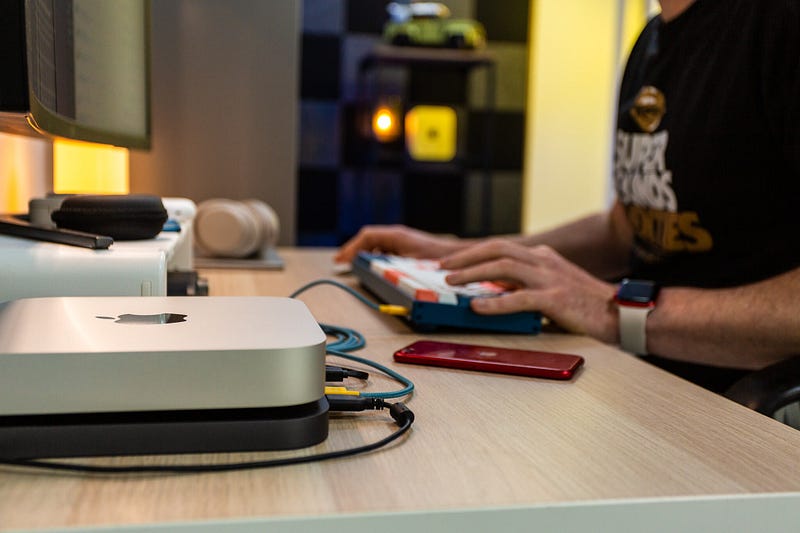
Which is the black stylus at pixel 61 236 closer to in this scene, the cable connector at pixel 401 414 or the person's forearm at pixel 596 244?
the cable connector at pixel 401 414

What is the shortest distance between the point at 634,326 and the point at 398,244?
1.45 ft

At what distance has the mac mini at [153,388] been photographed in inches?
14.9

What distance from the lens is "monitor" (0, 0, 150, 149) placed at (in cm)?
48

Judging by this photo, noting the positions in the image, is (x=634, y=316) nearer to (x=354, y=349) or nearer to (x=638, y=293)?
(x=638, y=293)

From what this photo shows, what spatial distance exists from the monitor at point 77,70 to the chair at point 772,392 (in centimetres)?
58

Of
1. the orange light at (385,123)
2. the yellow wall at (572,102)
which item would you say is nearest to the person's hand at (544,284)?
the orange light at (385,123)

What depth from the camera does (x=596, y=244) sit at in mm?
1352

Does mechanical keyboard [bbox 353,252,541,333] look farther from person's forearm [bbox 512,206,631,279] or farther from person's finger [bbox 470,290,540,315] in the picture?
person's forearm [bbox 512,206,631,279]

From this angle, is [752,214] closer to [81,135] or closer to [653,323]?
[653,323]

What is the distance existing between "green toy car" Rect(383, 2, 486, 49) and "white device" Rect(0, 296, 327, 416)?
3.09 metres

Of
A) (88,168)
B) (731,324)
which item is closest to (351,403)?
(731,324)

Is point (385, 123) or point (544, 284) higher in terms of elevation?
point (385, 123)

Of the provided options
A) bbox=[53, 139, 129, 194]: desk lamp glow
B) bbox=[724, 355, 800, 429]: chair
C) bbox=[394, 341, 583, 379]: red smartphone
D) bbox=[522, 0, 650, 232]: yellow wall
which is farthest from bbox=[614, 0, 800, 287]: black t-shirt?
bbox=[522, 0, 650, 232]: yellow wall

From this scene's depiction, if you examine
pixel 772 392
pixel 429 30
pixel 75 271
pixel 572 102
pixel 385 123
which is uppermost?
pixel 429 30
